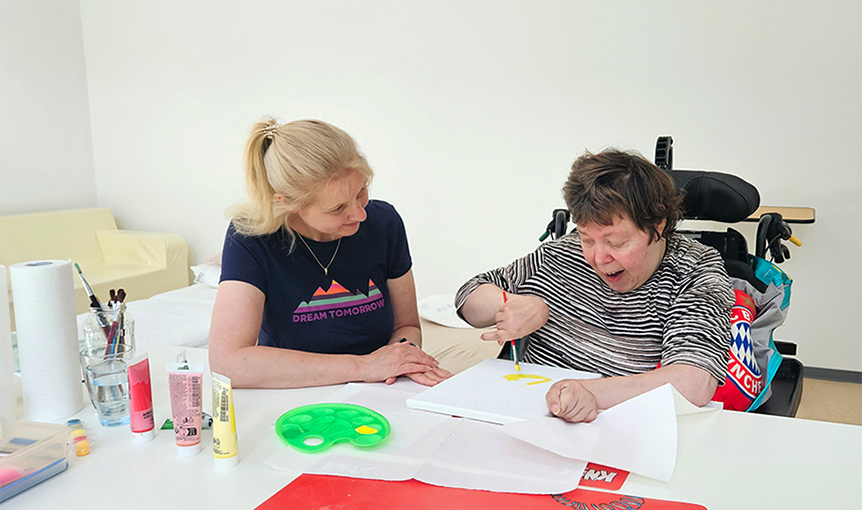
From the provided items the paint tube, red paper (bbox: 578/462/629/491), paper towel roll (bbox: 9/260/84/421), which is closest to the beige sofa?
paper towel roll (bbox: 9/260/84/421)

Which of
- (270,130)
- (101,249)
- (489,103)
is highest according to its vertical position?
(489,103)

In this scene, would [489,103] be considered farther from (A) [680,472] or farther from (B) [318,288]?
(A) [680,472]

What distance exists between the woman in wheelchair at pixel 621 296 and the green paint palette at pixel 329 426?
384 mm

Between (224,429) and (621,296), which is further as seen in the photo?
(621,296)

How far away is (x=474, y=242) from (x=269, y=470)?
9.24 ft

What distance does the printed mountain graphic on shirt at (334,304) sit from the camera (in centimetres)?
149

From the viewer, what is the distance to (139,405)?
1.05m

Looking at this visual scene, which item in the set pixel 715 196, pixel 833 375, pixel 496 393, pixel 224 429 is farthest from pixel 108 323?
pixel 833 375

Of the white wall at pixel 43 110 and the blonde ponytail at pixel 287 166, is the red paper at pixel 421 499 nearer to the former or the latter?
the blonde ponytail at pixel 287 166

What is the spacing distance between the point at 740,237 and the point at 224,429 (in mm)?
1502

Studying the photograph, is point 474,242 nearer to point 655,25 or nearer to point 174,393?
point 655,25

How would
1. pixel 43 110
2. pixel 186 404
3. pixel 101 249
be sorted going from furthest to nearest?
pixel 101 249 → pixel 43 110 → pixel 186 404

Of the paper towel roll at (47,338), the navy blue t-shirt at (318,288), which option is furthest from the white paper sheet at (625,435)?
the paper towel roll at (47,338)

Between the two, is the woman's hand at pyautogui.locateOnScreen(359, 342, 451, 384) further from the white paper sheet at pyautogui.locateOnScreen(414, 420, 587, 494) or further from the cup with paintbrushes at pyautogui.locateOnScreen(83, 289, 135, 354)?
the cup with paintbrushes at pyautogui.locateOnScreen(83, 289, 135, 354)
